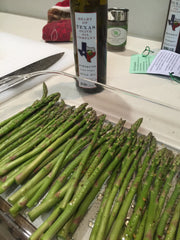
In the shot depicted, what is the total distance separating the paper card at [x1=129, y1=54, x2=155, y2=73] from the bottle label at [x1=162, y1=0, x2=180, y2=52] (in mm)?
121

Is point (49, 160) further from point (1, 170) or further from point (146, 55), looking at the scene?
point (146, 55)

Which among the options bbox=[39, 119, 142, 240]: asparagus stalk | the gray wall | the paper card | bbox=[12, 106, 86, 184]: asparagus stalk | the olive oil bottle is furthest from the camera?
the gray wall

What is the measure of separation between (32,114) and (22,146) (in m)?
0.20

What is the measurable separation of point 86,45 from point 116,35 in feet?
1.71

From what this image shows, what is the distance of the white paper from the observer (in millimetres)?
1150

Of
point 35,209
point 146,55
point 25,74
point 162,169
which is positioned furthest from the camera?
point 146,55

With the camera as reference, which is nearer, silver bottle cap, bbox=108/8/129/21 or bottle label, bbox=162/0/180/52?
bottle label, bbox=162/0/180/52

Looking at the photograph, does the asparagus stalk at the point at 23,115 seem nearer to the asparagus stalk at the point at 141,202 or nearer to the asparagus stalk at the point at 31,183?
the asparagus stalk at the point at 31,183

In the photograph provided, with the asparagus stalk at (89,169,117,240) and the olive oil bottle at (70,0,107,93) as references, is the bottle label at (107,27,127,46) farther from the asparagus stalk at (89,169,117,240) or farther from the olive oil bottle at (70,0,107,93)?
the asparagus stalk at (89,169,117,240)

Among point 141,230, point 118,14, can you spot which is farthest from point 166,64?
point 141,230

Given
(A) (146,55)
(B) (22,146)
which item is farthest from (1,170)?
(A) (146,55)

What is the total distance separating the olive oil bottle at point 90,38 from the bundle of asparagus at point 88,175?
19cm

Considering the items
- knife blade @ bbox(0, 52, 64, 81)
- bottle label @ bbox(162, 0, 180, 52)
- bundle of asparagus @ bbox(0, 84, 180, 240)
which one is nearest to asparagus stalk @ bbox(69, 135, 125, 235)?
bundle of asparagus @ bbox(0, 84, 180, 240)

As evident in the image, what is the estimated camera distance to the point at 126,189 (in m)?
0.62
